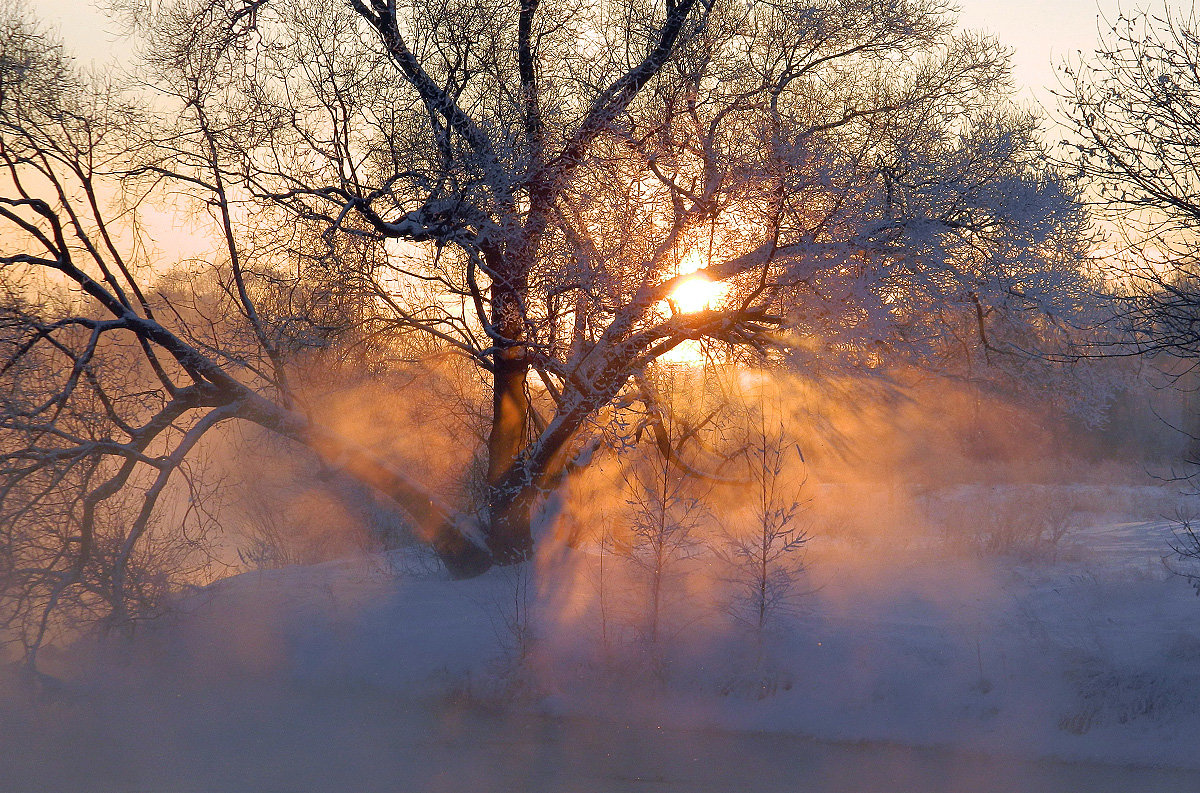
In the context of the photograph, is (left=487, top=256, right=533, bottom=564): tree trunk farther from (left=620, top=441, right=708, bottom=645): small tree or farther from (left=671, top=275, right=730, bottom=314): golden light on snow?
(left=671, top=275, right=730, bottom=314): golden light on snow

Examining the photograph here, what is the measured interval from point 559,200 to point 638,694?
15.4 feet

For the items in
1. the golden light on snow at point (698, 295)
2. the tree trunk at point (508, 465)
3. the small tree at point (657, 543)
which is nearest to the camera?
the small tree at point (657, 543)

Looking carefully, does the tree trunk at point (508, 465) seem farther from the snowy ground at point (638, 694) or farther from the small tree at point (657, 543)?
the small tree at point (657, 543)

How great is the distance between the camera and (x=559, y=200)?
28.0ft

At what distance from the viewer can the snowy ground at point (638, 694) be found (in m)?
6.63

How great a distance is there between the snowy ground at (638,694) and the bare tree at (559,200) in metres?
1.80

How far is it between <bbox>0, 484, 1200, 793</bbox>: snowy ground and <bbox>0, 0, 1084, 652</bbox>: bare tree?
180 cm

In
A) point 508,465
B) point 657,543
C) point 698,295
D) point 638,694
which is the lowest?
point 638,694

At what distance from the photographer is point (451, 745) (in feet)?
23.8

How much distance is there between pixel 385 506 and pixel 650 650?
35.3 feet

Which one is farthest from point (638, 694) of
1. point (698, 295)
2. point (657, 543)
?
point (698, 295)

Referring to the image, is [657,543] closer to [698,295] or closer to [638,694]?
[638,694]

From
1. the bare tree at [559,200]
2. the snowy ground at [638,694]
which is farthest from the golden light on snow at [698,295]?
the snowy ground at [638,694]

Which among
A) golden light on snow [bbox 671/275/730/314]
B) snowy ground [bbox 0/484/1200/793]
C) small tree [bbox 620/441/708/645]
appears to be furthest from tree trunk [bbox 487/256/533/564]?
golden light on snow [bbox 671/275/730/314]
